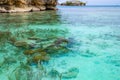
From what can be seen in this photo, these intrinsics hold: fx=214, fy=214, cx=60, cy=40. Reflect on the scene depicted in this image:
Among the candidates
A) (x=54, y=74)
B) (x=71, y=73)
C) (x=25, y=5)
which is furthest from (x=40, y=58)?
(x=25, y=5)

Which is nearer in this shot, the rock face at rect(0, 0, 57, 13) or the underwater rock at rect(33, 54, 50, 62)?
the underwater rock at rect(33, 54, 50, 62)

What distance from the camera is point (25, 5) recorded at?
46188 mm

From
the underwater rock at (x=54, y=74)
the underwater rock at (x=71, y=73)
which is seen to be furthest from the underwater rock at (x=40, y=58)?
the underwater rock at (x=71, y=73)

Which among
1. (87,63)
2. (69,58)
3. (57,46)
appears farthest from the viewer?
(57,46)

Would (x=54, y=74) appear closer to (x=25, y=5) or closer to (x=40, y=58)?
(x=40, y=58)

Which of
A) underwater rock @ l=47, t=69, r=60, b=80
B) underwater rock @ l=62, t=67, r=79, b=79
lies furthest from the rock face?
underwater rock @ l=47, t=69, r=60, b=80

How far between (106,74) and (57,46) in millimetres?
3777

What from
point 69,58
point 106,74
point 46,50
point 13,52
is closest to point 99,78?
point 106,74

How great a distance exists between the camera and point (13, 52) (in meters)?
9.38

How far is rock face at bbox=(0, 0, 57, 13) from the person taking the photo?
40.4 m

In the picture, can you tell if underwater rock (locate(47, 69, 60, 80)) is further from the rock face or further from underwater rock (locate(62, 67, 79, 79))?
the rock face

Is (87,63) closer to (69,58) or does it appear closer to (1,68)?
(69,58)

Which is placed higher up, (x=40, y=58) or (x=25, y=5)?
(x=40, y=58)

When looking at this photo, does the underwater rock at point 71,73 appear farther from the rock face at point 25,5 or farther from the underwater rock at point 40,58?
the rock face at point 25,5
